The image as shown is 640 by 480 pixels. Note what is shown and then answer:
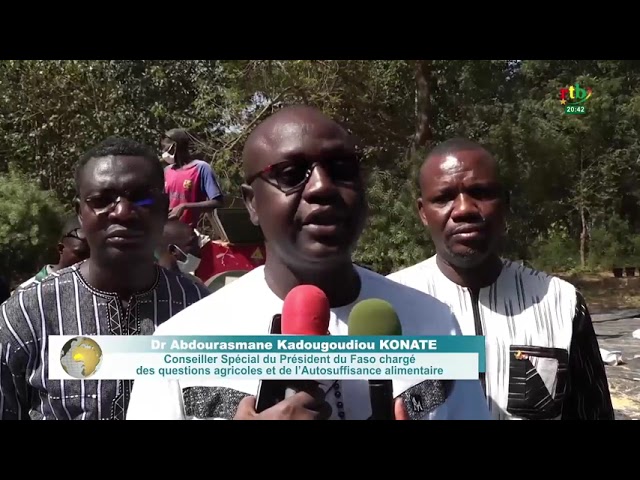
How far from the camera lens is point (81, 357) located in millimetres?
2553

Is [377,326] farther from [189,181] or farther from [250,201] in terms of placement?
[189,181]

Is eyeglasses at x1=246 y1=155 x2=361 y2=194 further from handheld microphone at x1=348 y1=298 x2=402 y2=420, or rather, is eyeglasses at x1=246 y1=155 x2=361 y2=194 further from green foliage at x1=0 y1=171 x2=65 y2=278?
green foliage at x1=0 y1=171 x2=65 y2=278

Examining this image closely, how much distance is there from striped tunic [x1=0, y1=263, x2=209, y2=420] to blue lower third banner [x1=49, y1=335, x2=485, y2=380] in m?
0.04

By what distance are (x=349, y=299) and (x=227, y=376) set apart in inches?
21.3

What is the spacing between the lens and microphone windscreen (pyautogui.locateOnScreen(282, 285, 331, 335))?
2068 mm

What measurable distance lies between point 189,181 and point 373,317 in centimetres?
110

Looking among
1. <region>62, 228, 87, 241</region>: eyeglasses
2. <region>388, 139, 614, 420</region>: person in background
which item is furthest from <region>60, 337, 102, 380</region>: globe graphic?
<region>388, 139, 614, 420</region>: person in background

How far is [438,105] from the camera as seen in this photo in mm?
3045

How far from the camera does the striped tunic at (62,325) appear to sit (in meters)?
2.45

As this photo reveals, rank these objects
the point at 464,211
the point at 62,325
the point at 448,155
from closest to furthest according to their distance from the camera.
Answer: the point at 62,325
the point at 464,211
the point at 448,155

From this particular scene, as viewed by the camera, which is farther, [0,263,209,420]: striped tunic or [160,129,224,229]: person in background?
[160,129,224,229]: person in background

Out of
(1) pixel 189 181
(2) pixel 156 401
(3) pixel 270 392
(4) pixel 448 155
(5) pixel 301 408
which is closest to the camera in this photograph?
(5) pixel 301 408

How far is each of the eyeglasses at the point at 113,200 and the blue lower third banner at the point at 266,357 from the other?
455mm

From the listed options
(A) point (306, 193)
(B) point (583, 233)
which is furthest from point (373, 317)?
(B) point (583, 233)
